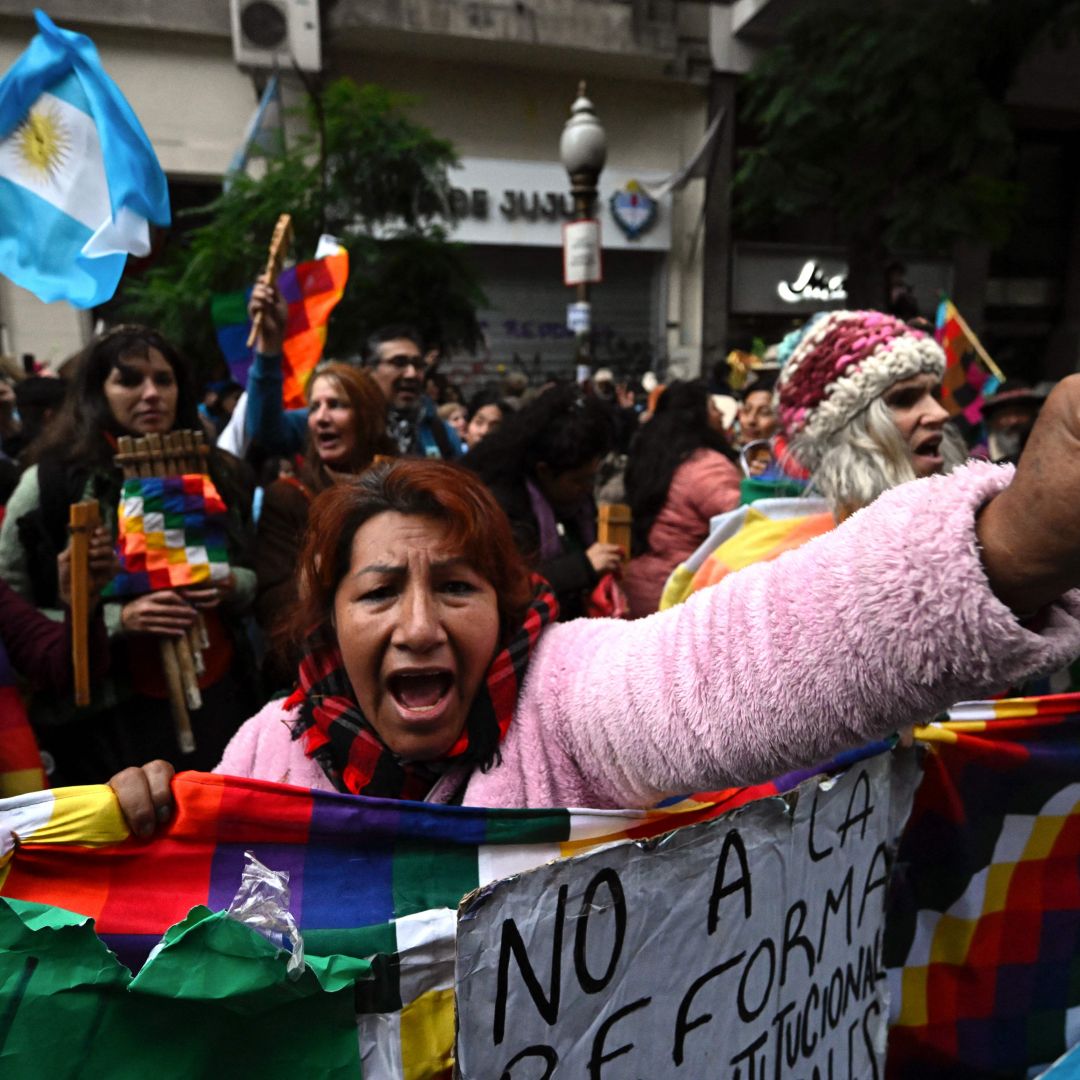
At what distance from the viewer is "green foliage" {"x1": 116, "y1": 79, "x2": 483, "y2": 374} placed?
27.6ft

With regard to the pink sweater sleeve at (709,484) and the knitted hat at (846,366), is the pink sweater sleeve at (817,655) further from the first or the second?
the pink sweater sleeve at (709,484)

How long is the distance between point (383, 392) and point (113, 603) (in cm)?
180

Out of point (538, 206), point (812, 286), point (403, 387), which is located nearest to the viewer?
point (403, 387)

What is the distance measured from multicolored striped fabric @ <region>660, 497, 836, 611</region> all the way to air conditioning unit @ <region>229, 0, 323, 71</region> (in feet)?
42.8

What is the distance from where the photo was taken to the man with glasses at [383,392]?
11.6ft

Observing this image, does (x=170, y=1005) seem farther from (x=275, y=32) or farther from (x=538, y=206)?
(x=538, y=206)

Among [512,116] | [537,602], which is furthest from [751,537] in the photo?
[512,116]

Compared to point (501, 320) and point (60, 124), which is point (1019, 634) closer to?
point (60, 124)

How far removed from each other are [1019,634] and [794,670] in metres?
0.21

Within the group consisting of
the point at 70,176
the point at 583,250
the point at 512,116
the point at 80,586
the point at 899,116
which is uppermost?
the point at 512,116

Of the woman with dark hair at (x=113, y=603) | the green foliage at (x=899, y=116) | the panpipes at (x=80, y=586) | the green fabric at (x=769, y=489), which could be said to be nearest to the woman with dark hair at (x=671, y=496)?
the green fabric at (x=769, y=489)

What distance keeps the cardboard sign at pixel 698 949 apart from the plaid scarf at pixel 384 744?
11.0 inches

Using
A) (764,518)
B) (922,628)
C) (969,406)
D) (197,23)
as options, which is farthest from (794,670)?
(197,23)

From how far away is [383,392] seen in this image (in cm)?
386
